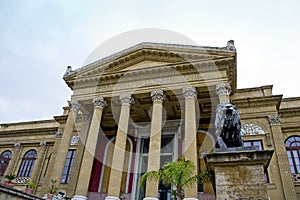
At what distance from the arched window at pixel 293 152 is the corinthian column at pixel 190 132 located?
7792mm

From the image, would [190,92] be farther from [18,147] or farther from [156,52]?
[18,147]

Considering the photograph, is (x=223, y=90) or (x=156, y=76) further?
(x=156, y=76)

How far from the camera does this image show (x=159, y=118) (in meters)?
14.2

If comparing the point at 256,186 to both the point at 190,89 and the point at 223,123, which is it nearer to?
the point at 223,123

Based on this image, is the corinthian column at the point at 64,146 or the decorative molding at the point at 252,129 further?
the decorative molding at the point at 252,129

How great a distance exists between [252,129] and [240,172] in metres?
13.5

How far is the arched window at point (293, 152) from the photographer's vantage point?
1599cm

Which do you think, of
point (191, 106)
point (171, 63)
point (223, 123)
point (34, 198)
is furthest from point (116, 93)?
point (223, 123)

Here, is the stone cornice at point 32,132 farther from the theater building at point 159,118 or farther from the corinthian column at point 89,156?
the corinthian column at point 89,156

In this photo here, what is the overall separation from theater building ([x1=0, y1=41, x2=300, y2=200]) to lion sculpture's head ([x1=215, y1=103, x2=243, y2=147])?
7091 millimetres

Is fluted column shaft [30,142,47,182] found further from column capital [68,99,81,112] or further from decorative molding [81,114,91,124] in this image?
column capital [68,99,81,112]

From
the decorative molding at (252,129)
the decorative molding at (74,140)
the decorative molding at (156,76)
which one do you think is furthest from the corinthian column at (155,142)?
the decorative molding at (74,140)

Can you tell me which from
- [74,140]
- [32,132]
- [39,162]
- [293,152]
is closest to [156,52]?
[74,140]

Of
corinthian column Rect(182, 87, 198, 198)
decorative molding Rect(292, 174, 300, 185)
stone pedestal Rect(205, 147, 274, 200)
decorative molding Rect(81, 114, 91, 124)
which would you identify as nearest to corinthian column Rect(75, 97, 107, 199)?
decorative molding Rect(81, 114, 91, 124)
